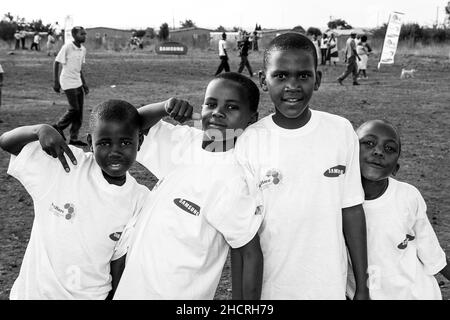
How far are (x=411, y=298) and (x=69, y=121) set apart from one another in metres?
6.22

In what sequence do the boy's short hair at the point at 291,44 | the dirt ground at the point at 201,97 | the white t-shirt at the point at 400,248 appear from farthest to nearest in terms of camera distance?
the dirt ground at the point at 201,97
the white t-shirt at the point at 400,248
the boy's short hair at the point at 291,44

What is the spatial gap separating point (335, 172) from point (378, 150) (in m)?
0.39

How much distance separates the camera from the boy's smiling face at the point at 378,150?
2.58 m

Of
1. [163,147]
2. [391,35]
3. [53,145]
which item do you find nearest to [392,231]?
[163,147]

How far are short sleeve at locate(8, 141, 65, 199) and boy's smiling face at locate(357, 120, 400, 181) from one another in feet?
4.55

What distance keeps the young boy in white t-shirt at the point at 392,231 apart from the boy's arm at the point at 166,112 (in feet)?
2.85

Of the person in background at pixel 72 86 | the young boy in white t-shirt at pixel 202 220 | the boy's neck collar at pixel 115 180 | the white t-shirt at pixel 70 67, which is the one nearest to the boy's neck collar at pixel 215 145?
the young boy in white t-shirt at pixel 202 220

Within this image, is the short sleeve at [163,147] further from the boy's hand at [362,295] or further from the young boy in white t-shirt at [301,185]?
the boy's hand at [362,295]

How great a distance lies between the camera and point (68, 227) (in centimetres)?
235

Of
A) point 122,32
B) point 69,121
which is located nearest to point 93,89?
point 69,121

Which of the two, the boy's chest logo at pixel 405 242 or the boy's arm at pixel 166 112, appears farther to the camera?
the boy's chest logo at pixel 405 242

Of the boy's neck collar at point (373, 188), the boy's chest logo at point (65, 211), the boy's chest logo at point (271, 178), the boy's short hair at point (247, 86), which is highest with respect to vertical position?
the boy's short hair at point (247, 86)

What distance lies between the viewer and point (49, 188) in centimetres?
240

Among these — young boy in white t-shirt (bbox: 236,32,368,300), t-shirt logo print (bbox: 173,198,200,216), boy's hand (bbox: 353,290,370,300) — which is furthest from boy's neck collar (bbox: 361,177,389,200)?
t-shirt logo print (bbox: 173,198,200,216)
